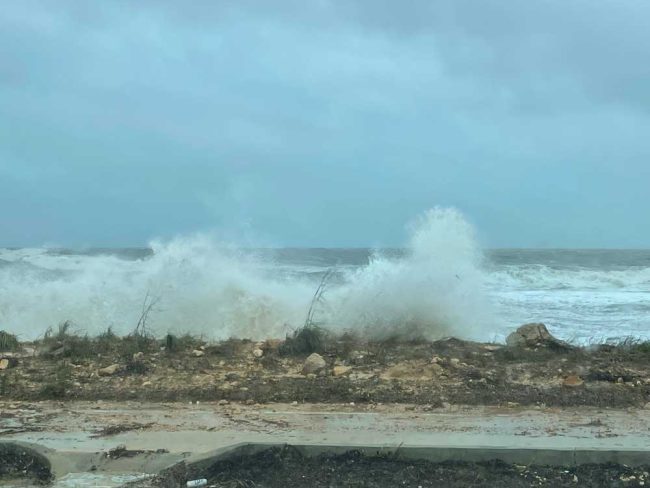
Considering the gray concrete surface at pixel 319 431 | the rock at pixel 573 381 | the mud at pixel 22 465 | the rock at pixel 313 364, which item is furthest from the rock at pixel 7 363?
the rock at pixel 573 381

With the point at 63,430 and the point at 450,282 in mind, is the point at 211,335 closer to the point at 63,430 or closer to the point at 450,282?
the point at 450,282

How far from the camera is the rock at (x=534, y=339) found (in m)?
10.1

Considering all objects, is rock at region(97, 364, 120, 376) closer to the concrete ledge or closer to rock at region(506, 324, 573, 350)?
the concrete ledge

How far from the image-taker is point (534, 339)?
10250mm

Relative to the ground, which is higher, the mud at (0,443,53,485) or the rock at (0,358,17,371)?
the rock at (0,358,17,371)

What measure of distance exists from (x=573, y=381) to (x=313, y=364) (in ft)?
10.7

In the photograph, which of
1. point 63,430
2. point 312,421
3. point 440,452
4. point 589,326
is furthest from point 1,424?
point 589,326

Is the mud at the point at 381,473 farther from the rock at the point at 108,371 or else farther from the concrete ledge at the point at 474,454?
the rock at the point at 108,371

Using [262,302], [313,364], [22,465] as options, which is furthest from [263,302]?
[22,465]

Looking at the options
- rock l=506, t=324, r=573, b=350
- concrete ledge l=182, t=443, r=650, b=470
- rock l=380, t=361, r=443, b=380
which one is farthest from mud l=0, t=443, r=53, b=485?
rock l=506, t=324, r=573, b=350

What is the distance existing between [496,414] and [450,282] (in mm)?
6329

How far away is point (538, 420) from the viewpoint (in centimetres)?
685

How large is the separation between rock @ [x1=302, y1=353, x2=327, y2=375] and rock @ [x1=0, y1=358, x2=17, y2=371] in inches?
162

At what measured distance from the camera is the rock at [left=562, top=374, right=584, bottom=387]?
8.24 metres
